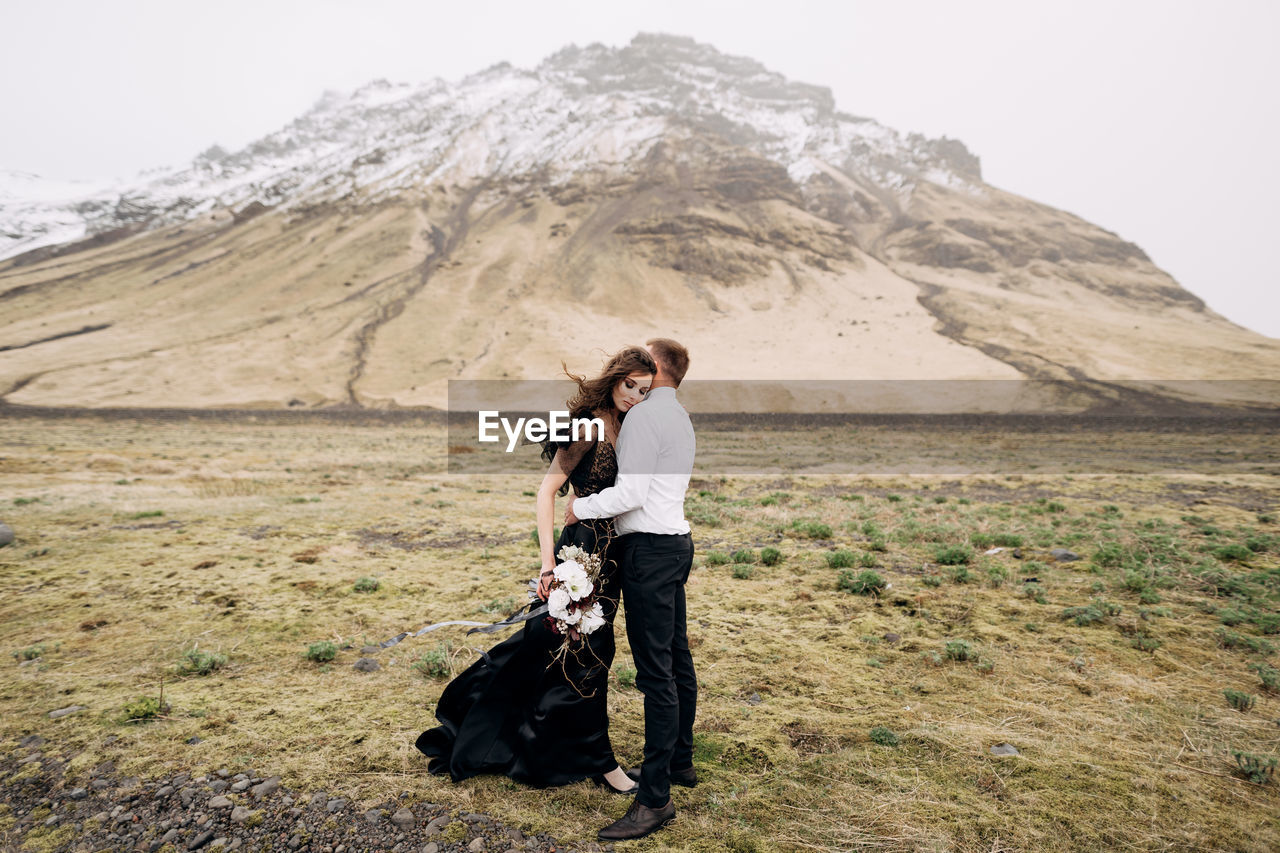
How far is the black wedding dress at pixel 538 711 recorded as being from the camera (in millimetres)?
4375

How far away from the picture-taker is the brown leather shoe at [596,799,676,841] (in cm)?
397

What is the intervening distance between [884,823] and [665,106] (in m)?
173

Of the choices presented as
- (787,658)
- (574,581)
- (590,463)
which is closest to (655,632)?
(574,581)

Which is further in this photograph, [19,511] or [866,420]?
[866,420]

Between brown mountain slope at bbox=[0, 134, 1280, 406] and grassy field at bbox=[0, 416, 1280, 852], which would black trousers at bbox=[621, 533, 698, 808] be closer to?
grassy field at bbox=[0, 416, 1280, 852]

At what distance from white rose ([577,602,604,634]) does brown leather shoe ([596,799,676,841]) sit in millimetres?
1341

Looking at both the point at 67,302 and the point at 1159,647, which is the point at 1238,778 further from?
the point at 67,302

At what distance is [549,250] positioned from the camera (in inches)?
3878

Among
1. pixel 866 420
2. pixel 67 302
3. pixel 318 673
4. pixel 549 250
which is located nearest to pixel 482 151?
pixel 549 250

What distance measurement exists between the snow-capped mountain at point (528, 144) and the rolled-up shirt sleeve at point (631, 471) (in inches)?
4781

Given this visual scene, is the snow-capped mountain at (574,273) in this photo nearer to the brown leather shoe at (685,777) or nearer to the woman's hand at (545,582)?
the brown leather shoe at (685,777)

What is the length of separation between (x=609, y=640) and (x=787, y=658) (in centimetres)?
336

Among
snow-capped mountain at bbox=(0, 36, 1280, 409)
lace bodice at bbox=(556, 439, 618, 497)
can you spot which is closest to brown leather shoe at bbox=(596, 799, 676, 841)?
lace bodice at bbox=(556, 439, 618, 497)

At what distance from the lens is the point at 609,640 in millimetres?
4410
